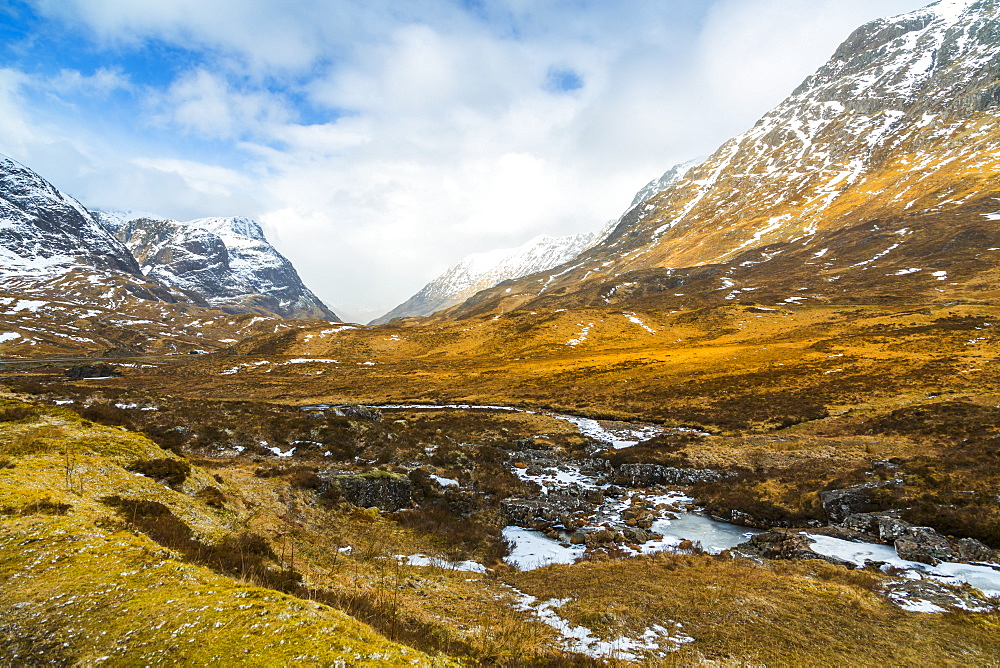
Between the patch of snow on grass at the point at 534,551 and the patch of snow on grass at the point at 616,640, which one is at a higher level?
the patch of snow on grass at the point at 616,640

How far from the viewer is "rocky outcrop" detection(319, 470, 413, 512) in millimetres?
20812

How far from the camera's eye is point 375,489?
69.7ft

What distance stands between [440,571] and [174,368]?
10829 centimetres

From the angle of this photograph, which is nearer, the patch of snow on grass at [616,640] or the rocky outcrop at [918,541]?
the patch of snow on grass at [616,640]

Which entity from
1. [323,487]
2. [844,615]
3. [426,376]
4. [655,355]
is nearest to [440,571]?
[323,487]

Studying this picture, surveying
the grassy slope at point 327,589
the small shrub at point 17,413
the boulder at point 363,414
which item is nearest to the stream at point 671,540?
the grassy slope at point 327,589

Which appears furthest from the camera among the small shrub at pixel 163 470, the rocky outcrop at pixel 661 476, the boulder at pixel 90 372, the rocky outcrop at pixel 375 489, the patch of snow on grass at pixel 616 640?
the boulder at pixel 90 372

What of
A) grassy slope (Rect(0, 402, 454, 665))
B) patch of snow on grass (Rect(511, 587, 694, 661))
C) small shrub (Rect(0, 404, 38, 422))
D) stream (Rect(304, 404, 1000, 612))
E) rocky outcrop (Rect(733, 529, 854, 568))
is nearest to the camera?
grassy slope (Rect(0, 402, 454, 665))

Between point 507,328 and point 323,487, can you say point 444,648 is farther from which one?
point 507,328

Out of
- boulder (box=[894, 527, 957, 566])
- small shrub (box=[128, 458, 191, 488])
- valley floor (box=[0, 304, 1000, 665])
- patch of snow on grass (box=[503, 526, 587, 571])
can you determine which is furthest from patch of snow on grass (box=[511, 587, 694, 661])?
small shrub (box=[128, 458, 191, 488])

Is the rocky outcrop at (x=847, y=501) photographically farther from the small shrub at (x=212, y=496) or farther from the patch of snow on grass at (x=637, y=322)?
the patch of snow on grass at (x=637, y=322)

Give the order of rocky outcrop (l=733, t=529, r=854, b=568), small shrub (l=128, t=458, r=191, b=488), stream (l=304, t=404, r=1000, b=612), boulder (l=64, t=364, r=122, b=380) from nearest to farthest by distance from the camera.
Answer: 1. stream (l=304, t=404, r=1000, b=612)
2. small shrub (l=128, t=458, r=191, b=488)
3. rocky outcrop (l=733, t=529, r=854, b=568)
4. boulder (l=64, t=364, r=122, b=380)

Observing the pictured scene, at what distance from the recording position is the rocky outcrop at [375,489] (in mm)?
20812

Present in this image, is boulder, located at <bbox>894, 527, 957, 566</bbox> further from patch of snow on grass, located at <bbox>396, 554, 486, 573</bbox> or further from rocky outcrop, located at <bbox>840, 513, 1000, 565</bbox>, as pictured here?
patch of snow on grass, located at <bbox>396, 554, 486, 573</bbox>
